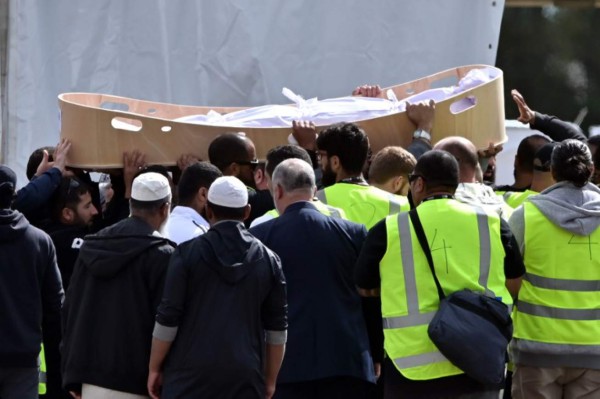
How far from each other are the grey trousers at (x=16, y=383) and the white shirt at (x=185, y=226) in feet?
3.48

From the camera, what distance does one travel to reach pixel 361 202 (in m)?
5.87

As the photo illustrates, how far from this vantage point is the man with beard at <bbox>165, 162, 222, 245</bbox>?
551 centimetres

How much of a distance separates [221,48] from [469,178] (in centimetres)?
301

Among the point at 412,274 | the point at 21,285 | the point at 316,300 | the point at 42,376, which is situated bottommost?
the point at 42,376

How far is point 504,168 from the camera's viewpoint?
9594 mm

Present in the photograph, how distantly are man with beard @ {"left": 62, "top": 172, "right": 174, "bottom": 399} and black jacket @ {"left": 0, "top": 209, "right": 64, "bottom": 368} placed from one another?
838 mm

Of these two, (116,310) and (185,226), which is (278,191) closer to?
(185,226)

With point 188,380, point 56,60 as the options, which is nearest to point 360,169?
point 188,380

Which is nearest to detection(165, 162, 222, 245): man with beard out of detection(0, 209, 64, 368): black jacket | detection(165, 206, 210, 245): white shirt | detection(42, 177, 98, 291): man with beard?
detection(165, 206, 210, 245): white shirt

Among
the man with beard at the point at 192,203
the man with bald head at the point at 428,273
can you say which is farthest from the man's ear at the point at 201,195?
the man with bald head at the point at 428,273

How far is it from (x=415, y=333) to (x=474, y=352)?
0.26 metres

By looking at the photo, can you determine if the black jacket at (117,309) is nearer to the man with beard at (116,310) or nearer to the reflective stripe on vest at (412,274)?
the man with beard at (116,310)

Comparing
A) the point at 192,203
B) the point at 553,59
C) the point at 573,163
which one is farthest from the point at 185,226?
the point at 553,59

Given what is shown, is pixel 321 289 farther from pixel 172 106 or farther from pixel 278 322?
pixel 172 106
